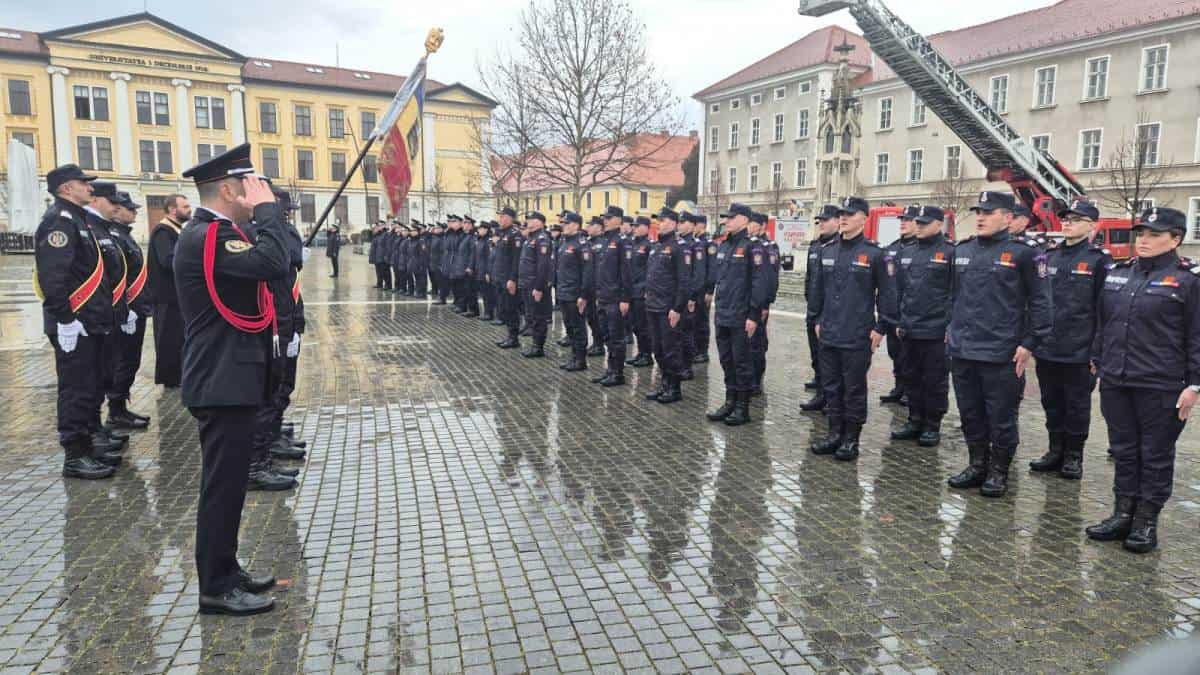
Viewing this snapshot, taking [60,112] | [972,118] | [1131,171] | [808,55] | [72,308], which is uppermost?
[808,55]

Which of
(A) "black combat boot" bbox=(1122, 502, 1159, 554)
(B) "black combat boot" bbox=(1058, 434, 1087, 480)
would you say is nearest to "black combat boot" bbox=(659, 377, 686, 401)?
(B) "black combat boot" bbox=(1058, 434, 1087, 480)

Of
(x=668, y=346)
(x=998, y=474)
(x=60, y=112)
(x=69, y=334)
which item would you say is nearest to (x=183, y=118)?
(x=60, y=112)

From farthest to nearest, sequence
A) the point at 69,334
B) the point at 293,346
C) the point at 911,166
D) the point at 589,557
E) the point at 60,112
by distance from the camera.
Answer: the point at 60,112 → the point at 911,166 → the point at 293,346 → the point at 69,334 → the point at 589,557

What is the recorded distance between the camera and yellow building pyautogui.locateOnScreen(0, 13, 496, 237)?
189 ft

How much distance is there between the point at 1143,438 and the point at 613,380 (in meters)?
5.83

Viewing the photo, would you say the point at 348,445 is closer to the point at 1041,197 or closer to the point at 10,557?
the point at 10,557

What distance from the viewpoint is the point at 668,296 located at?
8.88 metres

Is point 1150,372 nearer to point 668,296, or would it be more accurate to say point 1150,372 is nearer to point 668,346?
point 668,346

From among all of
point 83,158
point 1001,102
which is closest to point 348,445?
point 1001,102

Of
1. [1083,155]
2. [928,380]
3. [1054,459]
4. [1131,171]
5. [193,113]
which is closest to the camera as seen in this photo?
[1054,459]

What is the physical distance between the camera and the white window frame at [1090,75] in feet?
122

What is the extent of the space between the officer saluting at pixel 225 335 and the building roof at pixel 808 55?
53.6 metres

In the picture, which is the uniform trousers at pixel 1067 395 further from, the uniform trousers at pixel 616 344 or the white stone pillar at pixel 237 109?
the white stone pillar at pixel 237 109

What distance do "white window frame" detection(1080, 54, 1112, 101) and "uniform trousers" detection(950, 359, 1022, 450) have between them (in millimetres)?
39591
